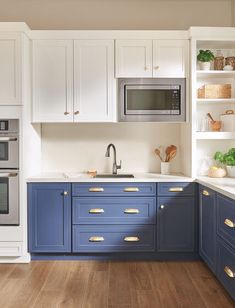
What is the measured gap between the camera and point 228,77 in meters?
3.88

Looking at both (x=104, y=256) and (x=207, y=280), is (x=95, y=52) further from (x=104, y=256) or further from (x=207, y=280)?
(x=207, y=280)

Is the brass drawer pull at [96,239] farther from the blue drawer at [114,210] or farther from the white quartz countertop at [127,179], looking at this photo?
the white quartz countertop at [127,179]

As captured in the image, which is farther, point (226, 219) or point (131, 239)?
point (131, 239)

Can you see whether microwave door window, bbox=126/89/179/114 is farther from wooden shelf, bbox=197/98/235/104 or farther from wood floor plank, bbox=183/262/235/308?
wood floor plank, bbox=183/262/235/308

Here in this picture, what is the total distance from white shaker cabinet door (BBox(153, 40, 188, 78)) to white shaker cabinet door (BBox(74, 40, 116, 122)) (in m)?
0.45

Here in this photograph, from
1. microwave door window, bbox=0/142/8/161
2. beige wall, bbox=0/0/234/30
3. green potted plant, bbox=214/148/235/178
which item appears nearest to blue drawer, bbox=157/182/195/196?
green potted plant, bbox=214/148/235/178

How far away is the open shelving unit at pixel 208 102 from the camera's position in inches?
142

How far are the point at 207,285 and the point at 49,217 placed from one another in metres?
1.58

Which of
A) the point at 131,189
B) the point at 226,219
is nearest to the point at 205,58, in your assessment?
the point at 131,189

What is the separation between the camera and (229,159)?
366 centimetres

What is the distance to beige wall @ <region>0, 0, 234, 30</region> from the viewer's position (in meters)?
4.12

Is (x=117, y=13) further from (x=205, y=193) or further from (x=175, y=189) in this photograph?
(x=205, y=193)

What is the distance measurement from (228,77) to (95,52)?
1.44 m

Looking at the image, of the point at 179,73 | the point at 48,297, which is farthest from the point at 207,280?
the point at 179,73
